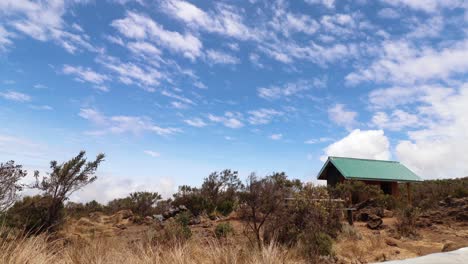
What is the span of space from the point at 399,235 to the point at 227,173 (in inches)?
486

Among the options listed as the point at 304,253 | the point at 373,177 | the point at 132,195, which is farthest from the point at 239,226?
the point at 373,177

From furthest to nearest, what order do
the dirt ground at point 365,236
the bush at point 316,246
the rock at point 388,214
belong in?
the rock at point 388,214 → the dirt ground at point 365,236 → the bush at point 316,246

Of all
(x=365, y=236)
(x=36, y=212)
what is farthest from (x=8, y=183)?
(x=365, y=236)

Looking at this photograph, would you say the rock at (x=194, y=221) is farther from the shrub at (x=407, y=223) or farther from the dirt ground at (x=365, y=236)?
the shrub at (x=407, y=223)

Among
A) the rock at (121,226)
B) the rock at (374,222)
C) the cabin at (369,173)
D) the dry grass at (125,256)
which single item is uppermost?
the cabin at (369,173)

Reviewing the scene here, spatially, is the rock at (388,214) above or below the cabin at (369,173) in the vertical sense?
below

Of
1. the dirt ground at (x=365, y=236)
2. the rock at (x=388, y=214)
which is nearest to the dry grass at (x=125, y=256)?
the dirt ground at (x=365, y=236)

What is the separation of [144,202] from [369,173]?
52.7 feet

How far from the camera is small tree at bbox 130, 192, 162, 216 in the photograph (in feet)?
77.5

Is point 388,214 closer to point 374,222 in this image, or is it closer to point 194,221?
point 374,222

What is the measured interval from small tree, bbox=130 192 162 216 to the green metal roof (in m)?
13.0

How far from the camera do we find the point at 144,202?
23891 millimetres

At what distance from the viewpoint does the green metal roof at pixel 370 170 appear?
87.9ft

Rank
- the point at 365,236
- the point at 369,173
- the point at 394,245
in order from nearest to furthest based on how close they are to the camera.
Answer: the point at 394,245
the point at 365,236
the point at 369,173
